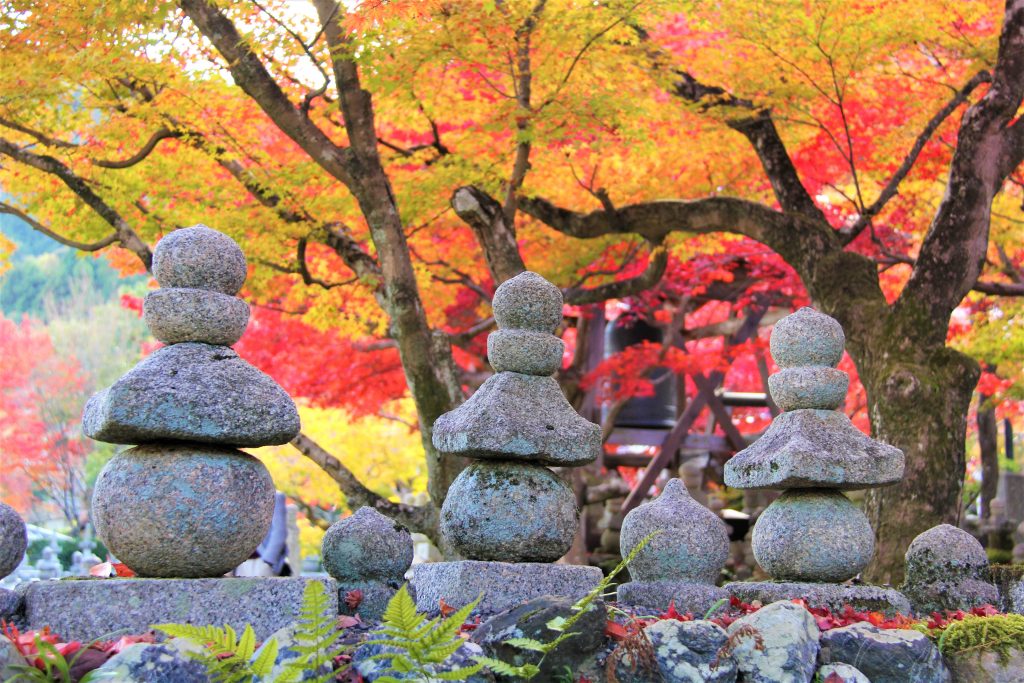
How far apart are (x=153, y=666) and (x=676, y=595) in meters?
2.87

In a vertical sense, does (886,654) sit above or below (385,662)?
below

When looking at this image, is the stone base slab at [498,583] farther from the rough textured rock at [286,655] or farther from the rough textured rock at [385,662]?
the rough textured rock at [286,655]

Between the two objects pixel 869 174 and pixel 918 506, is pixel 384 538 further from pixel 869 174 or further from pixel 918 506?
pixel 869 174

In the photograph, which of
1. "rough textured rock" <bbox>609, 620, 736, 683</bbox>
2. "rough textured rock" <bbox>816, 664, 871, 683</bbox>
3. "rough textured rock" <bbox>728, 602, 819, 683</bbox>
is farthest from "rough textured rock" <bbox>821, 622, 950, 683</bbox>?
"rough textured rock" <bbox>609, 620, 736, 683</bbox>

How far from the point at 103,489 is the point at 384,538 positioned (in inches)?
54.1

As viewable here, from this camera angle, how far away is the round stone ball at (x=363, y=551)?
4.89 metres

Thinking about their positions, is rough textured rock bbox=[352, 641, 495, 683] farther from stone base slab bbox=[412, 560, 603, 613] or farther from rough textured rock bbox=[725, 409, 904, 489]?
rough textured rock bbox=[725, 409, 904, 489]

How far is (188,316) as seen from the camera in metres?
4.38

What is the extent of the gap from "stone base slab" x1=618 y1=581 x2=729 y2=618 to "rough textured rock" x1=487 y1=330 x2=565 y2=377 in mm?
1311

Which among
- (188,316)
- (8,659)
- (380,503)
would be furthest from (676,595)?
(380,503)

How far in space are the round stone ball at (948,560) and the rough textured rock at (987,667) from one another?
155 cm

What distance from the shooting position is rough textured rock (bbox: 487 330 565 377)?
5.11 m

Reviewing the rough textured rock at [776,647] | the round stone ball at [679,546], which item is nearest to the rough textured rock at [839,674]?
the rough textured rock at [776,647]

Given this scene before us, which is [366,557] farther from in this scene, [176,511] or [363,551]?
[176,511]
